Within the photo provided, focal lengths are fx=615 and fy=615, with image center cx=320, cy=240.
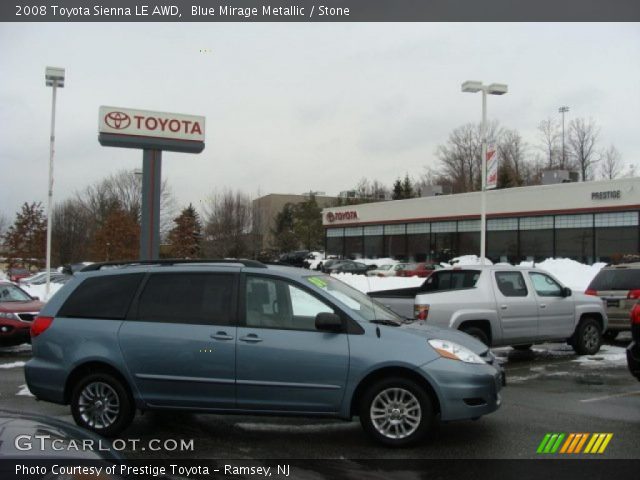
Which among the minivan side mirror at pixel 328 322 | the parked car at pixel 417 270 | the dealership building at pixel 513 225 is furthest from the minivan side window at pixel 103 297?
the parked car at pixel 417 270

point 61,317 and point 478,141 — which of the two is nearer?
point 61,317

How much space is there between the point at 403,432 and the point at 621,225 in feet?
120

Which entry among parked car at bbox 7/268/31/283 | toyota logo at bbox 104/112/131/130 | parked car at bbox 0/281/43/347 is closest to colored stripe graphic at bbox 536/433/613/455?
parked car at bbox 0/281/43/347

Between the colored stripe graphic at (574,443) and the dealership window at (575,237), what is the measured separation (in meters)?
36.0

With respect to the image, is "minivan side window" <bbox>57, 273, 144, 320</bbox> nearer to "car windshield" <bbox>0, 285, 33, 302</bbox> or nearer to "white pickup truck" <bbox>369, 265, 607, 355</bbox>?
"white pickup truck" <bbox>369, 265, 607, 355</bbox>

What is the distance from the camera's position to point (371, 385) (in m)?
6.01

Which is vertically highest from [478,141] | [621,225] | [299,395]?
[478,141]

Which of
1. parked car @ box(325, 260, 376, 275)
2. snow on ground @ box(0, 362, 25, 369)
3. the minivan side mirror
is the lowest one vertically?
snow on ground @ box(0, 362, 25, 369)

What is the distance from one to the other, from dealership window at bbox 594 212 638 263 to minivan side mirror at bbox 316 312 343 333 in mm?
34718

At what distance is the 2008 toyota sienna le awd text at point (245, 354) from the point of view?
5.95 m

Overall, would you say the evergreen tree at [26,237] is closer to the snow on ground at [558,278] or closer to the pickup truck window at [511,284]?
the snow on ground at [558,278]

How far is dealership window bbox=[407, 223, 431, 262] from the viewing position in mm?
54062

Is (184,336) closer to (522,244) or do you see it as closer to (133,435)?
(133,435)

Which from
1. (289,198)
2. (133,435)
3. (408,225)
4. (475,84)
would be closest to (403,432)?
(133,435)
